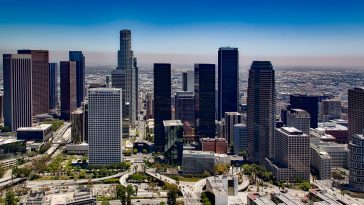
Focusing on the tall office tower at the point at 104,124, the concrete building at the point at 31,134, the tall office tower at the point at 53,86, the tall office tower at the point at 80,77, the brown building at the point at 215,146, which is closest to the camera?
the tall office tower at the point at 104,124

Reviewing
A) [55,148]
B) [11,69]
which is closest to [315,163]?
[55,148]

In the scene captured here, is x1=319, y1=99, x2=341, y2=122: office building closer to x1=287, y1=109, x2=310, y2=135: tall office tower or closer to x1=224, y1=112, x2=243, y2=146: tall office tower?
x1=287, y1=109, x2=310, y2=135: tall office tower

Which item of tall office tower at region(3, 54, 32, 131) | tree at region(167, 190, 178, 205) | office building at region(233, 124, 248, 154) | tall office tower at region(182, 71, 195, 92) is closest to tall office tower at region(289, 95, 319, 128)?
office building at region(233, 124, 248, 154)

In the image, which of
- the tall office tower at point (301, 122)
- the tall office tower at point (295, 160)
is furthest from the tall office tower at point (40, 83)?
the tall office tower at point (295, 160)

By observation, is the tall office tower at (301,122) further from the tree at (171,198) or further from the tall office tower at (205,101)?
the tree at (171,198)

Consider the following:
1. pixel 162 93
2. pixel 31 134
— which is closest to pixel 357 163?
pixel 162 93

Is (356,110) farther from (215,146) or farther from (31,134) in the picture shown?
(31,134)
